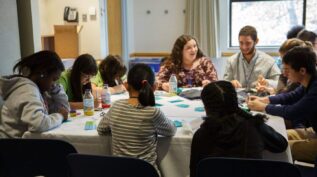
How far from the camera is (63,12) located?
20.8 feet

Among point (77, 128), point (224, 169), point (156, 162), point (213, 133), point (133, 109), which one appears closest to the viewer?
point (224, 169)

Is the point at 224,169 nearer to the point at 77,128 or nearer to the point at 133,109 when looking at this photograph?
the point at 133,109

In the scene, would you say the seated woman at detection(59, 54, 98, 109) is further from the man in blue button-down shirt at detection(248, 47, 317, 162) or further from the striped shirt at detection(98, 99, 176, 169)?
the man in blue button-down shirt at detection(248, 47, 317, 162)

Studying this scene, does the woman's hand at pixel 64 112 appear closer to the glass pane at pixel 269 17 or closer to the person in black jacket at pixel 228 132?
the person in black jacket at pixel 228 132

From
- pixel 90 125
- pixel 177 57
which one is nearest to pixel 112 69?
pixel 177 57

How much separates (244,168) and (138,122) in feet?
2.01

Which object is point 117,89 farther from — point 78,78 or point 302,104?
point 302,104

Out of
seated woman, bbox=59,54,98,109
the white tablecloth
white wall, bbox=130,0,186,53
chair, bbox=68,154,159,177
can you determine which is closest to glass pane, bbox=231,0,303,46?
white wall, bbox=130,0,186,53

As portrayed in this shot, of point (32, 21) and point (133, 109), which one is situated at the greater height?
point (32, 21)

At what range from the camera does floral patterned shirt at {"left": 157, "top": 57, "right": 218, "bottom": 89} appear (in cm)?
363

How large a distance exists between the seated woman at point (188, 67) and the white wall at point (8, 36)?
4.51ft

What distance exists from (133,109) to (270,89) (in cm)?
157

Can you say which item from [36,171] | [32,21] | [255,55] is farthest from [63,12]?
[36,171]

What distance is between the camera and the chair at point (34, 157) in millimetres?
1781
